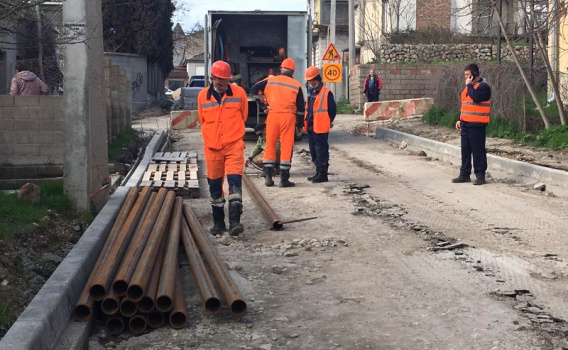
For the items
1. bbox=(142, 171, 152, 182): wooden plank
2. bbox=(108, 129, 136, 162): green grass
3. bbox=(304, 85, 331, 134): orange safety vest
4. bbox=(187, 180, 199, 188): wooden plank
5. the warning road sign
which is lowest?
bbox=(187, 180, 199, 188): wooden plank

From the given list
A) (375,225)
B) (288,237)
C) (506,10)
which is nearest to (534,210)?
(375,225)

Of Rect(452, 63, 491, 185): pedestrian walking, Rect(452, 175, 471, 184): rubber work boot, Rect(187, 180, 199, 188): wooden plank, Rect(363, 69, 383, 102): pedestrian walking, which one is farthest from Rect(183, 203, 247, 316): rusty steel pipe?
Rect(363, 69, 383, 102): pedestrian walking

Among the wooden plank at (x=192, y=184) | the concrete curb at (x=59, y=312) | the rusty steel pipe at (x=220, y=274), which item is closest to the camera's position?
the concrete curb at (x=59, y=312)

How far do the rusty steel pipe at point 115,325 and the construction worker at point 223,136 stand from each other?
2.98 metres

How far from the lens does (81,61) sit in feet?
27.8

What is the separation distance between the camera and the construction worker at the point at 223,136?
812 centimetres

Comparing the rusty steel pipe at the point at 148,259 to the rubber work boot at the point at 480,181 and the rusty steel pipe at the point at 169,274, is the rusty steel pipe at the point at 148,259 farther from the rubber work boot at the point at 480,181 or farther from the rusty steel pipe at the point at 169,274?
the rubber work boot at the point at 480,181

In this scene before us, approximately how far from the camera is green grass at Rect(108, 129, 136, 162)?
14398 millimetres

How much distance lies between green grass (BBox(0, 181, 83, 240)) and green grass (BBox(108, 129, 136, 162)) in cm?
495

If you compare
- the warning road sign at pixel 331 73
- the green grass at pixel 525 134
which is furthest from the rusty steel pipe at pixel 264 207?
the warning road sign at pixel 331 73

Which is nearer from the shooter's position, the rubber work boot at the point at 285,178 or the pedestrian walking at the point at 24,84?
the rubber work boot at the point at 285,178

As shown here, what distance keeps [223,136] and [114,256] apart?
2.48 m

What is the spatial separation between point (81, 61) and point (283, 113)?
12.1 feet

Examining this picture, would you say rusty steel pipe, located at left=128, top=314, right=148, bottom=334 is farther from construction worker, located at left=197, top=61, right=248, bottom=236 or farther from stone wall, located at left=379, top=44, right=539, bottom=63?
stone wall, located at left=379, top=44, right=539, bottom=63
